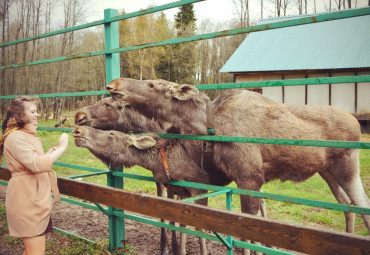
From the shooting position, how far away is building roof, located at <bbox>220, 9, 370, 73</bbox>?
591 inches

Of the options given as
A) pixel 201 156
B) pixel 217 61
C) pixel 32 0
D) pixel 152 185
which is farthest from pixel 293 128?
pixel 32 0

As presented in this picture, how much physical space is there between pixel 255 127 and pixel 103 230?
306 centimetres

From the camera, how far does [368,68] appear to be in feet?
46.4

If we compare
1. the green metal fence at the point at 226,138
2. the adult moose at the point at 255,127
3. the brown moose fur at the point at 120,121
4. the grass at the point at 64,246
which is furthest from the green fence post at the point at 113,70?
the adult moose at the point at 255,127

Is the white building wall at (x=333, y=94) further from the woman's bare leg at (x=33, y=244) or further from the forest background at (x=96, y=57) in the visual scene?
the woman's bare leg at (x=33, y=244)

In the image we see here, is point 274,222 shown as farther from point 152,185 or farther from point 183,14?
point 183,14

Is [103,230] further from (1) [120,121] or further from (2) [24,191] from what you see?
(2) [24,191]

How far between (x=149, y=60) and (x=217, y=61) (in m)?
5.24

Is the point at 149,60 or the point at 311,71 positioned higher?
the point at 149,60

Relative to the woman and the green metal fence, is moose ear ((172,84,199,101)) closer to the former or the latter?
the green metal fence

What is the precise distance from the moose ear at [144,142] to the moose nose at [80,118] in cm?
88

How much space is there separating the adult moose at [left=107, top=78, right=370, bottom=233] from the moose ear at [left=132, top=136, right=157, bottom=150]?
29 centimetres

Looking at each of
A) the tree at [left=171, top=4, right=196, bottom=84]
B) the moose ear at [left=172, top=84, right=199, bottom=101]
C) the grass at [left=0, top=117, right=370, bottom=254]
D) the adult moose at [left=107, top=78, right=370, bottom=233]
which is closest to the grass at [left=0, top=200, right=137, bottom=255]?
the adult moose at [left=107, top=78, right=370, bottom=233]

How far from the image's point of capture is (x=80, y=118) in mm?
3990
